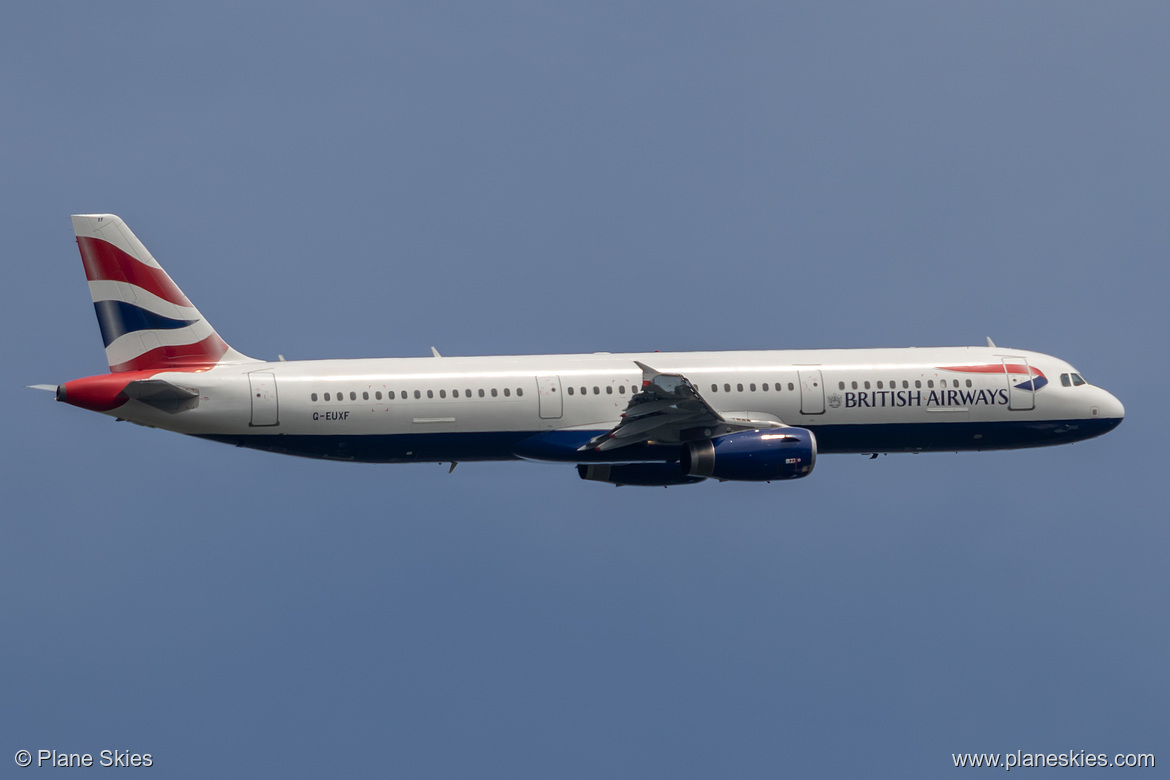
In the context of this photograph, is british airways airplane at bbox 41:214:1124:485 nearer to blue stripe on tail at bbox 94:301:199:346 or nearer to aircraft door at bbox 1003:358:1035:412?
blue stripe on tail at bbox 94:301:199:346

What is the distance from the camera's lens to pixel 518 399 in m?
57.5

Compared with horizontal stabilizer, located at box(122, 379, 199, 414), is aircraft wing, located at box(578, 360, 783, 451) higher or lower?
lower

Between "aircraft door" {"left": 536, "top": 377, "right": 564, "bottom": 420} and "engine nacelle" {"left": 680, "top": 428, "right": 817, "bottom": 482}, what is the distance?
16.0ft

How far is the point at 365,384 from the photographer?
56.6 meters

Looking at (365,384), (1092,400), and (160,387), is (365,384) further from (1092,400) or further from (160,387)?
(1092,400)

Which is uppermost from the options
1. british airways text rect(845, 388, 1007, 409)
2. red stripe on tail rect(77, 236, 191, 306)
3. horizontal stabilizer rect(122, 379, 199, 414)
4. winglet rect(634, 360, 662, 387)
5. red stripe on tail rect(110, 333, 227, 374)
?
red stripe on tail rect(77, 236, 191, 306)

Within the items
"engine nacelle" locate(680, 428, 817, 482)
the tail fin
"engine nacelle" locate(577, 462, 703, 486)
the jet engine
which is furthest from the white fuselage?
"engine nacelle" locate(680, 428, 817, 482)

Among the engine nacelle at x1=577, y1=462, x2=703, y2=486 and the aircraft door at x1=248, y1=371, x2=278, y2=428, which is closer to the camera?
the aircraft door at x1=248, y1=371, x2=278, y2=428

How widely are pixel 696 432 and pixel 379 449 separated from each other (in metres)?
10.9

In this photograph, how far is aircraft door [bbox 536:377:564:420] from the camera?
57750 millimetres

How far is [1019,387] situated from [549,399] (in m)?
18.0

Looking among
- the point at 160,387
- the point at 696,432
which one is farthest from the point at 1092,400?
the point at 160,387

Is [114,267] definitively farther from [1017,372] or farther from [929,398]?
[1017,372]

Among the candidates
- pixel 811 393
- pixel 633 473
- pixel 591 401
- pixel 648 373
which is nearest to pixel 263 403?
pixel 591 401
